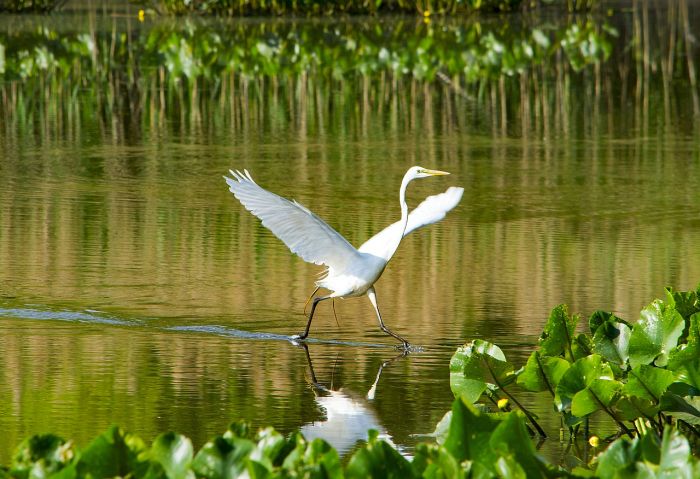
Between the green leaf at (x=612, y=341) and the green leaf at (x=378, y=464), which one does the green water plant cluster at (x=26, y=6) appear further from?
the green leaf at (x=378, y=464)

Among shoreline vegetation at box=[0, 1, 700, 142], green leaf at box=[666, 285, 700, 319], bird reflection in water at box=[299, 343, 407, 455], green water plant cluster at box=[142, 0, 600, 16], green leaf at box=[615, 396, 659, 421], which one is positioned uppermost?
green water plant cluster at box=[142, 0, 600, 16]

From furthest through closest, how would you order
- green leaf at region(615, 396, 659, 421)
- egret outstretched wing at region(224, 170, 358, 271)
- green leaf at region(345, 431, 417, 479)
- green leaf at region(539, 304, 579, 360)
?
1. egret outstretched wing at region(224, 170, 358, 271)
2. green leaf at region(539, 304, 579, 360)
3. green leaf at region(615, 396, 659, 421)
4. green leaf at region(345, 431, 417, 479)

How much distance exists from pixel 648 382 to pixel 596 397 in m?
0.18

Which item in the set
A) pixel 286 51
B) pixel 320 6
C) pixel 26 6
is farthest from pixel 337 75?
pixel 26 6

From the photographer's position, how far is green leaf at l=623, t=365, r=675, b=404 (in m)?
4.61

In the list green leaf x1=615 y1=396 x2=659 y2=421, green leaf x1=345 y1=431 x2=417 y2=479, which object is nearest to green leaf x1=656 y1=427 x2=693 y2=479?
green leaf x1=345 y1=431 x2=417 y2=479

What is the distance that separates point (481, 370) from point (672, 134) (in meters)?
10.3

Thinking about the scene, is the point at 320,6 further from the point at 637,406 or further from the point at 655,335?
the point at 637,406

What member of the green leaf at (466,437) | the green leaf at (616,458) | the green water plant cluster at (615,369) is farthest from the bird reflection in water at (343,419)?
the green leaf at (616,458)

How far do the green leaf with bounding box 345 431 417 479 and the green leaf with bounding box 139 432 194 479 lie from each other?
362mm

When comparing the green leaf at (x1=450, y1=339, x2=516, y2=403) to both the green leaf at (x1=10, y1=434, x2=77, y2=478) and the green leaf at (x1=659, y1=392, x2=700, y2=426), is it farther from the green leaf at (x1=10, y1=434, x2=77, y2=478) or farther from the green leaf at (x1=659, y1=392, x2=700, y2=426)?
the green leaf at (x1=10, y1=434, x2=77, y2=478)

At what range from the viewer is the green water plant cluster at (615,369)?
4.68 m

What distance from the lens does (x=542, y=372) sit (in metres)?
4.92

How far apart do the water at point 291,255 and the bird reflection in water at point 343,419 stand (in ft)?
0.05
